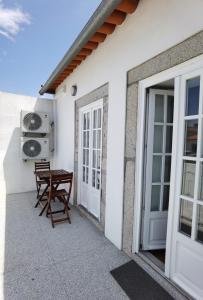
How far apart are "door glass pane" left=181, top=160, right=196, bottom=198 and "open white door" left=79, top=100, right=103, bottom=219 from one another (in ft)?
6.54

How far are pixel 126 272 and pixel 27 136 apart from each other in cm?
507

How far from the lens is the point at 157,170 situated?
2.83 meters

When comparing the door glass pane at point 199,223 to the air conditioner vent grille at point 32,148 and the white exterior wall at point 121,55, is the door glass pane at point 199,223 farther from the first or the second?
the air conditioner vent grille at point 32,148

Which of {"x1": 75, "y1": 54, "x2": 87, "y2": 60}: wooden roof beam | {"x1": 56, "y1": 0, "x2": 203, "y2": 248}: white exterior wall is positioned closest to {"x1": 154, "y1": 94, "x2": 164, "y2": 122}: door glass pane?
{"x1": 56, "y1": 0, "x2": 203, "y2": 248}: white exterior wall

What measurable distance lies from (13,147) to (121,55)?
15.2 ft

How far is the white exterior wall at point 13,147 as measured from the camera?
597 cm

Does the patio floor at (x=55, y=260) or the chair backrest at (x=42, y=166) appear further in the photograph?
the chair backrest at (x=42, y=166)

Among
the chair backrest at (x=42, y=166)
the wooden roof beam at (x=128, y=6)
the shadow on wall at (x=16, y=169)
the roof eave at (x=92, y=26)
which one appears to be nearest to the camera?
the roof eave at (x=92, y=26)

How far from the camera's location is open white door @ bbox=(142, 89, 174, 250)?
271 cm

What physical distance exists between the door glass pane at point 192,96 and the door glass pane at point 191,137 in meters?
0.10

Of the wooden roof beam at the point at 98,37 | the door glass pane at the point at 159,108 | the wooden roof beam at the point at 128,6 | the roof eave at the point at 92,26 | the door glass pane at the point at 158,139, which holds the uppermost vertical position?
the wooden roof beam at the point at 98,37

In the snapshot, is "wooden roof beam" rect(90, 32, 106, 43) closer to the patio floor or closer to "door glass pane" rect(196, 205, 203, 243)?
"door glass pane" rect(196, 205, 203, 243)

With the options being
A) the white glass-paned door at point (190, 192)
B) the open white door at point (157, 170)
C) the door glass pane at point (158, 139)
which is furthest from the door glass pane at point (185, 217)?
the door glass pane at point (158, 139)

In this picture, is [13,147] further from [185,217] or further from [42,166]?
[185,217]
